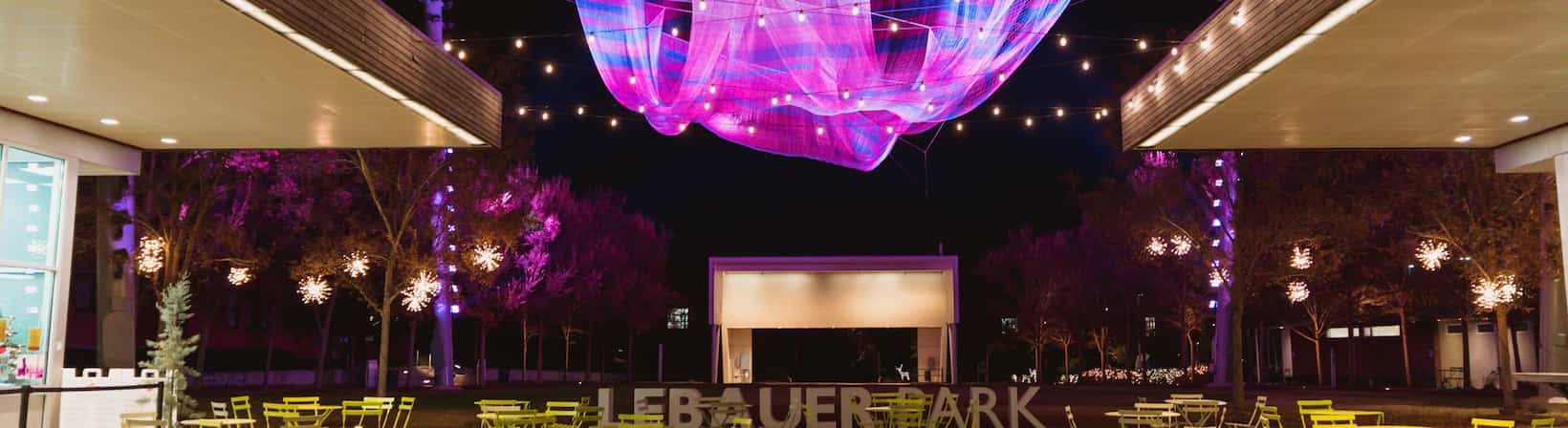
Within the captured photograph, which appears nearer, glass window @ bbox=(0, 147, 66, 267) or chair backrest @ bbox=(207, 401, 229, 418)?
glass window @ bbox=(0, 147, 66, 267)

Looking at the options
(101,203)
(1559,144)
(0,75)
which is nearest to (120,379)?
(0,75)

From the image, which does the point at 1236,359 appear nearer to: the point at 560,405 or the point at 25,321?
the point at 560,405

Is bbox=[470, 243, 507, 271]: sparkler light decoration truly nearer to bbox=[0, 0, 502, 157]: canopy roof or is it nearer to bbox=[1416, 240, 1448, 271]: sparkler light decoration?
bbox=[0, 0, 502, 157]: canopy roof

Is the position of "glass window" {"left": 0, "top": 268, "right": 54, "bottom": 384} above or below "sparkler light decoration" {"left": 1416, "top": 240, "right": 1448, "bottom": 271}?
below

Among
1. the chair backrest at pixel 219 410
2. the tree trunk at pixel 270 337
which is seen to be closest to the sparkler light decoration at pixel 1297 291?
the chair backrest at pixel 219 410

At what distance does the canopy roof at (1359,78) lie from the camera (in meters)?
7.47

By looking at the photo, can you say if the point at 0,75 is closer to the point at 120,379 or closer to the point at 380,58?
the point at 380,58

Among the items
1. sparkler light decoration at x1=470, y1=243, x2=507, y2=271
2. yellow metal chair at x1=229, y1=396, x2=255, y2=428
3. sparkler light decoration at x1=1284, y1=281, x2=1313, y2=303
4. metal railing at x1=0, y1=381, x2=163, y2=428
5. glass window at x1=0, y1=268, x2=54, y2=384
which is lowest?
yellow metal chair at x1=229, y1=396, x2=255, y2=428

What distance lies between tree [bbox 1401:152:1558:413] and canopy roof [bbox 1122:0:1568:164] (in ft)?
20.6

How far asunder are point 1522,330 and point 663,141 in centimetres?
2757

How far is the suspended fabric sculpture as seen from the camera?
12.5 metres

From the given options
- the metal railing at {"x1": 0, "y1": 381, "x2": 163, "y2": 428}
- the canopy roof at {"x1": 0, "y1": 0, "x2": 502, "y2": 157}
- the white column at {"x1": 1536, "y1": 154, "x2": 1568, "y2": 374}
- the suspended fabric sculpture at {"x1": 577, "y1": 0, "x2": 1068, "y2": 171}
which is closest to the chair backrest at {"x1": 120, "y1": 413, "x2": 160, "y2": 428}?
the metal railing at {"x1": 0, "y1": 381, "x2": 163, "y2": 428}

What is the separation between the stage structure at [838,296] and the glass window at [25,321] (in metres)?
18.9

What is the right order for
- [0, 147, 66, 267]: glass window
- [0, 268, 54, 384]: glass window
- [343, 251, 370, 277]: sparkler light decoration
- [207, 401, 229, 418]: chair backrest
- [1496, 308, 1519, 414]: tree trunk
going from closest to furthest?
[0, 268, 54, 384]: glass window
[0, 147, 66, 267]: glass window
[207, 401, 229, 418]: chair backrest
[1496, 308, 1519, 414]: tree trunk
[343, 251, 370, 277]: sparkler light decoration
